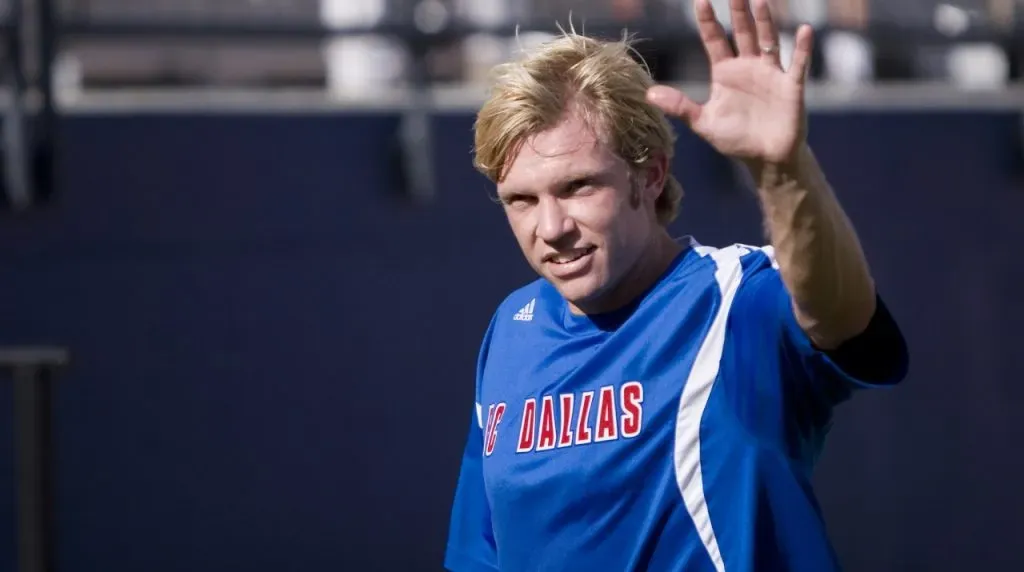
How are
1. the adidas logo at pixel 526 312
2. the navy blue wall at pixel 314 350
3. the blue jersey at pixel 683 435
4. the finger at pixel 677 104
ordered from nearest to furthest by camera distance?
the finger at pixel 677 104
the blue jersey at pixel 683 435
the adidas logo at pixel 526 312
the navy blue wall at pixel 314 350

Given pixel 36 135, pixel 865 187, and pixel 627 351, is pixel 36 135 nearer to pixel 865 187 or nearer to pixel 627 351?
pixel 865 187

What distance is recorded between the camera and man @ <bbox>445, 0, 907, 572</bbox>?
194 cm

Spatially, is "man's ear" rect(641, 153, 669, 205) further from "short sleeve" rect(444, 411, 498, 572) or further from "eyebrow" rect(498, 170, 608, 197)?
"short sleeve" rect(444, 411, 498, 572)

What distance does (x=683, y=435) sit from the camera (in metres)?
2.16

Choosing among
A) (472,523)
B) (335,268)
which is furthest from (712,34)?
(335,268)

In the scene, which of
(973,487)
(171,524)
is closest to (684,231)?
(973,487)

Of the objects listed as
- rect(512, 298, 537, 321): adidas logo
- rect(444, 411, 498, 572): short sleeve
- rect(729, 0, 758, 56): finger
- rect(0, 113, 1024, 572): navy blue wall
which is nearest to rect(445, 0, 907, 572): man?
rect(729, 0, 758, 56): finger

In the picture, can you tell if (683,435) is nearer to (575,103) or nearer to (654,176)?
(654,176)

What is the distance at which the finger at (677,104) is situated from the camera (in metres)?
1.96

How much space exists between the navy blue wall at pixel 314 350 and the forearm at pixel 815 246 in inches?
163

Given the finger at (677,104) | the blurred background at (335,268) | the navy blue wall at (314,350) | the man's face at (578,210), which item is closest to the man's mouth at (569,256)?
the man's face at (578,210)

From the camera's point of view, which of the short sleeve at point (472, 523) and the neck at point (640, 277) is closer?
the neck at point (640, 277)

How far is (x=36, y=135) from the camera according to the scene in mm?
5637

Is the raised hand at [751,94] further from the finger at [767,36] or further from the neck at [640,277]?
the neck at [640,277]
